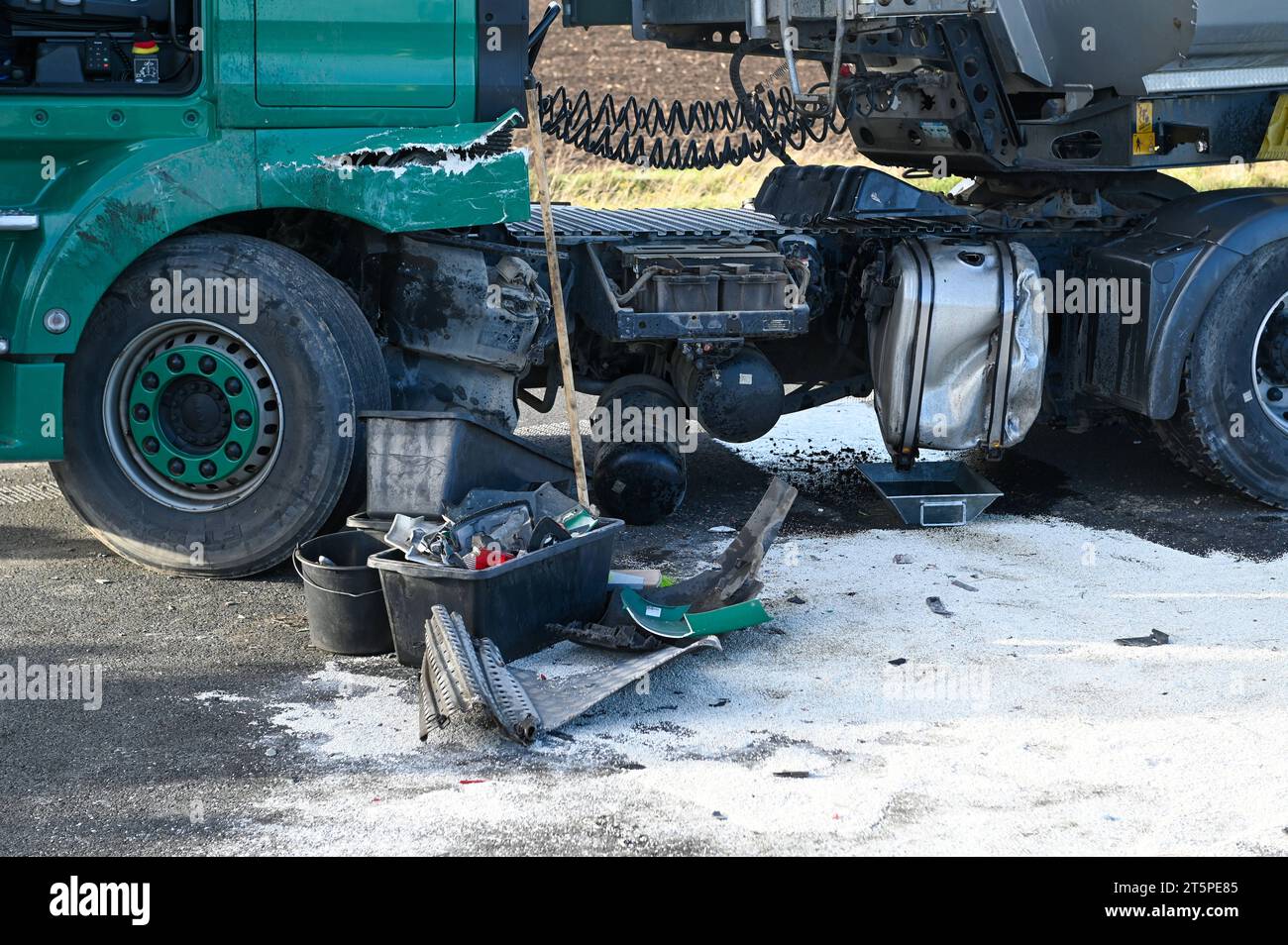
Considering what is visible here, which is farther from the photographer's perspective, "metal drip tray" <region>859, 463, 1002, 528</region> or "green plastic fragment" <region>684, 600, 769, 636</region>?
"metal drip tray" <region>859, 463, 1002, 528</region>

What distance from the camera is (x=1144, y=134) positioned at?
662 centimetres

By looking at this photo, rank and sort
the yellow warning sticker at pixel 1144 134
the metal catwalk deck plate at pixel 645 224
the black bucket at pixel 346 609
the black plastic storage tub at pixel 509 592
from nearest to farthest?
the black plastic storage tub at pixel 509 592 → the black bucket at pixel 346 609 → the metal catwalk deck plate at pixel 645 224 → the yellow warning sticker at pixel 1144 134

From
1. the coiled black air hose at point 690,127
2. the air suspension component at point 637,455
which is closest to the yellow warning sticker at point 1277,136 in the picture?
the coiled black air hose at point 690,127

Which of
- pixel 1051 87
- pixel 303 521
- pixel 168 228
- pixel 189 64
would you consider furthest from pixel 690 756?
pixel 1051 87

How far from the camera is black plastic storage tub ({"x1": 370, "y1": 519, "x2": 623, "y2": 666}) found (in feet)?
15.4

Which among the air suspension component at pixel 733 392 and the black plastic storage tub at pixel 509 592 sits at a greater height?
the air suspension component at pixel 733 392

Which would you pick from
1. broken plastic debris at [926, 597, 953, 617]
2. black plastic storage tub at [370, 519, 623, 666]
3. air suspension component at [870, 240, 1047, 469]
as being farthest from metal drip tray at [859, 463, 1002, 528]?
black plastic storage tub at [370, 519, 623, 666]

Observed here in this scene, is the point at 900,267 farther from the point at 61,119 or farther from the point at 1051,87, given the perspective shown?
the point at 61,119

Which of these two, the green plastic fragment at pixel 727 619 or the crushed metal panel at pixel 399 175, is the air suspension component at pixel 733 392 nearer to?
the crushed metal panel at pixel 399 175

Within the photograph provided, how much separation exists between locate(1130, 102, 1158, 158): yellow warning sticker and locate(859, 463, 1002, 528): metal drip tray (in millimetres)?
1531

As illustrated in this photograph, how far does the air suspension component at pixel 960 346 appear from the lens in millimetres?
6418

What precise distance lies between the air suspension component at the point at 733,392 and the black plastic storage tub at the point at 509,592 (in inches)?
50.4

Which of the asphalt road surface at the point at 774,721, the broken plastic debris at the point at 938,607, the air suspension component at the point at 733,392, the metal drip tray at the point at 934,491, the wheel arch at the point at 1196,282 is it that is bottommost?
the asphalt road surface at the point at 774,721

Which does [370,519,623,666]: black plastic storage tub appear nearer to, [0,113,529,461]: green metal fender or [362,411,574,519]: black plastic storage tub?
[362,411,574,519]: black plastic storage tub
